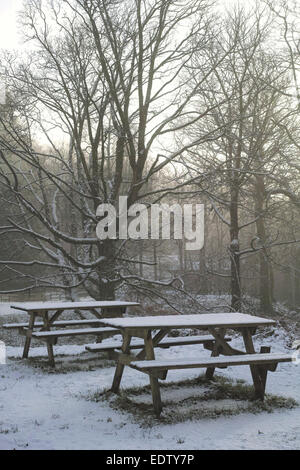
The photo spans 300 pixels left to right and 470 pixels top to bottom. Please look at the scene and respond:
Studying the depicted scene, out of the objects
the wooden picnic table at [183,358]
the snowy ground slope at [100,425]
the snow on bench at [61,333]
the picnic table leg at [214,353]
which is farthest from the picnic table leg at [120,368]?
the snow on bench at [61,333]

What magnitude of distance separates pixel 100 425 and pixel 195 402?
4.65 feet

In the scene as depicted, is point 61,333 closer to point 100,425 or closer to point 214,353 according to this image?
point 214,353

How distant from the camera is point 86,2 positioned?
1252cm

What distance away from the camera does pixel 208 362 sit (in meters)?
5.95

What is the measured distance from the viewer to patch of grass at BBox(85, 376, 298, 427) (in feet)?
18.8

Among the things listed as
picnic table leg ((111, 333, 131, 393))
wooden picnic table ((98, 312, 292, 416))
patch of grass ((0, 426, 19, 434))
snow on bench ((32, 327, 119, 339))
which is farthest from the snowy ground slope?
snow on bench ((32, 327, 119, 339))

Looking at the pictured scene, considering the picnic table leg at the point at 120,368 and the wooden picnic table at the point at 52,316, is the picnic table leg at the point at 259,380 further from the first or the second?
the wooden picnic table at the point at 52,316

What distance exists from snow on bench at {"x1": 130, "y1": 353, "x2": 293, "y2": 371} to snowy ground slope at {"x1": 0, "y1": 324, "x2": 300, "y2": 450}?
57cm

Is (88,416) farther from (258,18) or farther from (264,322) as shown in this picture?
(258,18)

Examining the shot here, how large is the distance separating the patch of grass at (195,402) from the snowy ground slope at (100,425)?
12 cm

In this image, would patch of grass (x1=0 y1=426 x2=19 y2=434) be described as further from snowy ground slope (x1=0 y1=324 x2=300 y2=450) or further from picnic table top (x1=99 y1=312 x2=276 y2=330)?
picnic table top (x1=99 y1=312 x2=276 y2=330)

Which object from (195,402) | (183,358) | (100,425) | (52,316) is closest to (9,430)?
(100,425)

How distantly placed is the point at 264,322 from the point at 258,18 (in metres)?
13.0
